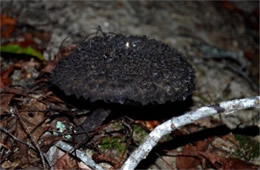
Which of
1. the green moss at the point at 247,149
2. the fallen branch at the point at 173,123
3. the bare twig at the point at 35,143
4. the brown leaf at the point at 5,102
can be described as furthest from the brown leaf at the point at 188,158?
the brown leaf at the point at 5,102

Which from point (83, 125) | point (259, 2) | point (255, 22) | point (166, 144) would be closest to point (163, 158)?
point (166, 144)

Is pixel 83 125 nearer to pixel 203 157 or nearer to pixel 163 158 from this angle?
pixel 163 158

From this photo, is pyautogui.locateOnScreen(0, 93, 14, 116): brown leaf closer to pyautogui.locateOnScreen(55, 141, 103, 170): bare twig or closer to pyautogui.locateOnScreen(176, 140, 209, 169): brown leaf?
pyautogui.locateOnScreen(55, 141, 103, 170): bare twig

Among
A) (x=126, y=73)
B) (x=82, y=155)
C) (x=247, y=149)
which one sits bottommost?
(x=247, y=149)

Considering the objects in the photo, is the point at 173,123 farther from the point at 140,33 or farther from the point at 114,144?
the point at 140,33

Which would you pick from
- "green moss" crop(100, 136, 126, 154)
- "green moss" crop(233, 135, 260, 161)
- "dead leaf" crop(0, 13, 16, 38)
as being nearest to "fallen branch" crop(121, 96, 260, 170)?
"green moss" crop(100, 136, 126, 154)

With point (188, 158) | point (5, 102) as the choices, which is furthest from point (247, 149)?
point (5, 102)

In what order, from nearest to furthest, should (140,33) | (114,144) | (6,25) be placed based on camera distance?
1. (114,144)
2. (6,25)
3. (140,33)

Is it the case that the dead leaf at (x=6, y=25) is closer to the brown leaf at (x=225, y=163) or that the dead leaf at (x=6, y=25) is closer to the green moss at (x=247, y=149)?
the brown leaf at (x=225, y=163)
